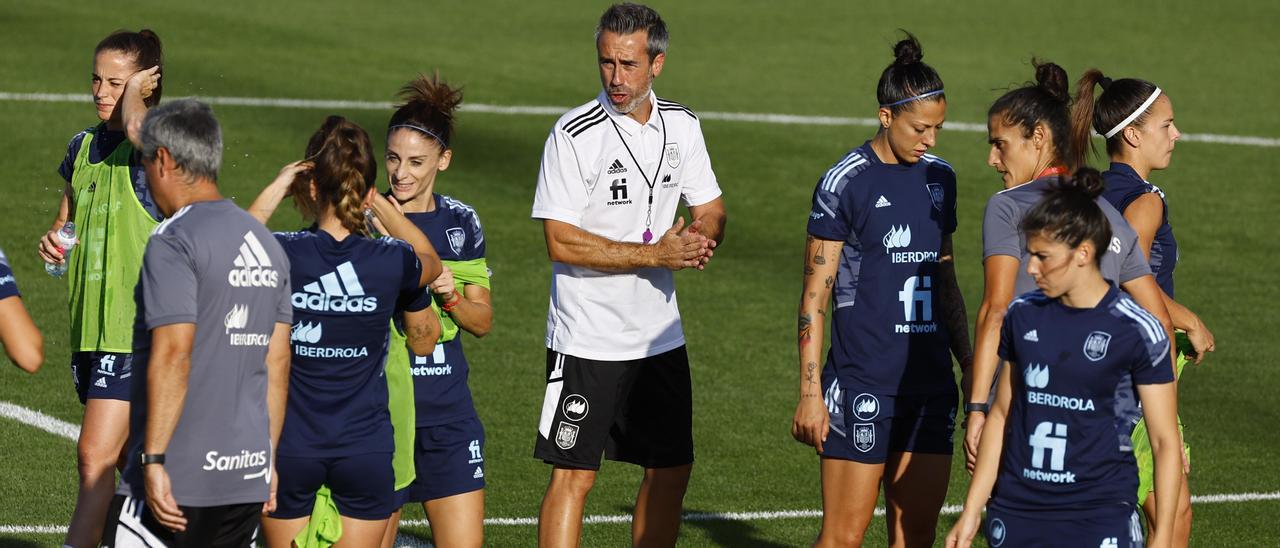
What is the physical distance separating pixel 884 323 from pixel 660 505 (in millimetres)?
1280

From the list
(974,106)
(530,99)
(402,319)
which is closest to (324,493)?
(402,319)

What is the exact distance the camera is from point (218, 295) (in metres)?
4.90

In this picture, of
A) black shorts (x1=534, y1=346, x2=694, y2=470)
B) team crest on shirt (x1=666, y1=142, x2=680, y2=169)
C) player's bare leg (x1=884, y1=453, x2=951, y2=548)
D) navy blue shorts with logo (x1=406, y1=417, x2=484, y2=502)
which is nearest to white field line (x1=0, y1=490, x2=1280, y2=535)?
black shorts (x1=534, y1=346, x2=694, y2=470)

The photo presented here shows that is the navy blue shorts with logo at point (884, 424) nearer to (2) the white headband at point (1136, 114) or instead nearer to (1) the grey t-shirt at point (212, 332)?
(2) the white headband at point (1136, 114)

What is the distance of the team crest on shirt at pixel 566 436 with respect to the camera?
A: 22.7ft

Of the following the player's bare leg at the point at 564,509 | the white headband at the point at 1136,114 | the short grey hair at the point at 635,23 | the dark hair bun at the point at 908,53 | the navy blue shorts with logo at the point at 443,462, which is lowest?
the player's bare leg at the point at 564,509

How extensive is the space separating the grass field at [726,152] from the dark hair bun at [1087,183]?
335 cm

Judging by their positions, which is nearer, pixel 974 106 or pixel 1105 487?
pixel 1105 487

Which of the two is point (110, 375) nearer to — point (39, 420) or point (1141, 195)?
point (39, 420)

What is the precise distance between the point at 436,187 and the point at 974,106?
783 cm

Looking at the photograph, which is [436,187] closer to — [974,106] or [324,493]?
[974,106]

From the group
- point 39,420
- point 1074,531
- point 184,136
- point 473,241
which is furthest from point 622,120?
point 39,420

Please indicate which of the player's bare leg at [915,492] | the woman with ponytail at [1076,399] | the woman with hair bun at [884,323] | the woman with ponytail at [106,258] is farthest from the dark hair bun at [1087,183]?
the woman with ponytail at [106,258]

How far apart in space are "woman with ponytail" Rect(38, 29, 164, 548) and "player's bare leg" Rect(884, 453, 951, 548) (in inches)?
122
